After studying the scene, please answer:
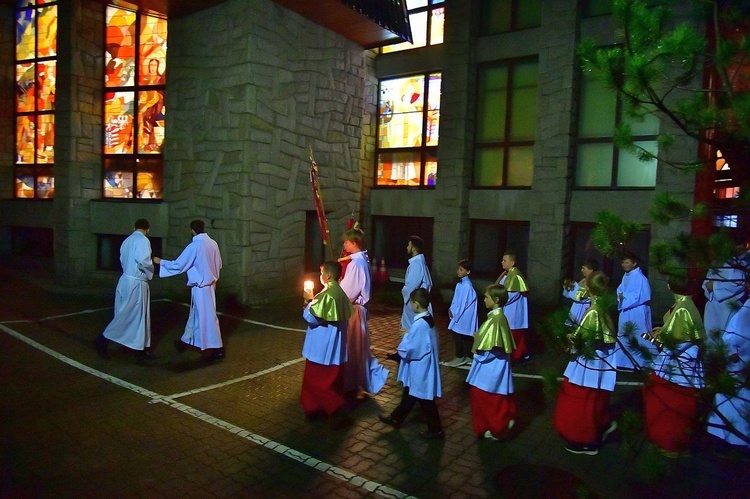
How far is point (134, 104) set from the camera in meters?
14.0

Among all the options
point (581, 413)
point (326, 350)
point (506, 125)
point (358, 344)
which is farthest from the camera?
point (506, 125)

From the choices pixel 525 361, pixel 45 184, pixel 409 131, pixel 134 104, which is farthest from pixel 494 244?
pixel 45 184

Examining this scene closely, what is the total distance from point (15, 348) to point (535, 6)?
13371 millimetres

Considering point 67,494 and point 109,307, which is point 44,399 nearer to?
point 67,494

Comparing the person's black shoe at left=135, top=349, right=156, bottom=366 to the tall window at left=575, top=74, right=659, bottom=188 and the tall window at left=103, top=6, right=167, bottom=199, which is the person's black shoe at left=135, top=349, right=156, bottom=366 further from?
the tall window at left=575, top=74, right=659, bottom=188

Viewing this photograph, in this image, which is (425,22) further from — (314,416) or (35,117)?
(314,416)

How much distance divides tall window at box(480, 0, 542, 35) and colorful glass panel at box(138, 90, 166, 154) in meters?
8.58

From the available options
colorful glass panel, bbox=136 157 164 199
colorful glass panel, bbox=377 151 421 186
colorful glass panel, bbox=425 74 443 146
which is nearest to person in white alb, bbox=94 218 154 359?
colorful glass panel, bbox=136 157 164 199

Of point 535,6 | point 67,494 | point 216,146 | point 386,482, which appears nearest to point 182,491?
point 67,494

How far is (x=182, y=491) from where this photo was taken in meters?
4.56

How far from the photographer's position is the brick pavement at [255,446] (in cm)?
470

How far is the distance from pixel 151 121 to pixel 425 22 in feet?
26.2

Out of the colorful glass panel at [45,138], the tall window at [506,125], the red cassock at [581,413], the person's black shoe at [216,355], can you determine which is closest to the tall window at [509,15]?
the tall window at [506,125]

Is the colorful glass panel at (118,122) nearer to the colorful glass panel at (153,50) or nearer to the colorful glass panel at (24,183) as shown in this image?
the colorful glass panel at (153,50)
